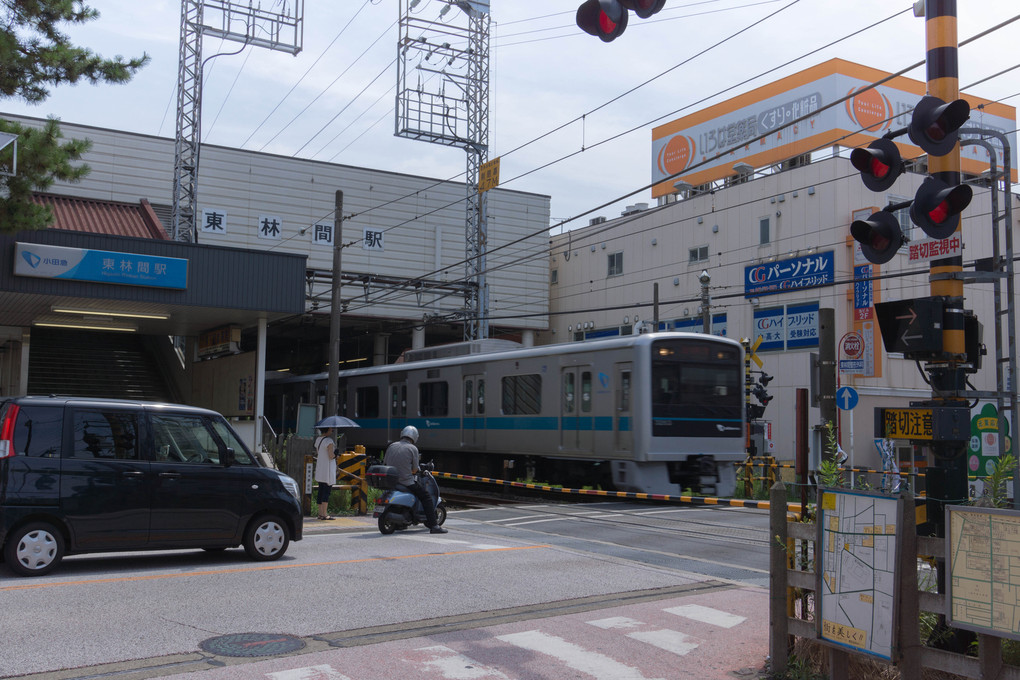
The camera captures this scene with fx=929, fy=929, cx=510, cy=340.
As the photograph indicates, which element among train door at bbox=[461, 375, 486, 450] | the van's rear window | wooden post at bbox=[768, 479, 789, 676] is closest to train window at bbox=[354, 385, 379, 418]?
train door at bbox=[461, 375, 486, 450]

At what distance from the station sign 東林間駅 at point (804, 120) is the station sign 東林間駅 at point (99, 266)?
18078mm

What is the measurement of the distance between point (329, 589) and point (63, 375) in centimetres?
2346

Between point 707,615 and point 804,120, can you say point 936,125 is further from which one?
point 804,120

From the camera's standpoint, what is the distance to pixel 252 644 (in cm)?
660

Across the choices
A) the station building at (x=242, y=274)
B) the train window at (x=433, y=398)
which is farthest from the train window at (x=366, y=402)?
the train window at (x=433, y=398)

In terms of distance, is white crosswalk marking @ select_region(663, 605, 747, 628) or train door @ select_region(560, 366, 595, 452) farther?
train door @ select_region(560, 366, 595, 452)

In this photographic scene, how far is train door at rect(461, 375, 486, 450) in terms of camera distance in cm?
2291

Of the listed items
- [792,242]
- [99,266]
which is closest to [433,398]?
[99,266]

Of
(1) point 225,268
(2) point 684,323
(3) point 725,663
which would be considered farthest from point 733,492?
(2) point 684,323

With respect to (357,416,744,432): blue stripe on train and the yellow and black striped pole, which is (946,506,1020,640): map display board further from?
(357,416,744,432): blue stripe on train

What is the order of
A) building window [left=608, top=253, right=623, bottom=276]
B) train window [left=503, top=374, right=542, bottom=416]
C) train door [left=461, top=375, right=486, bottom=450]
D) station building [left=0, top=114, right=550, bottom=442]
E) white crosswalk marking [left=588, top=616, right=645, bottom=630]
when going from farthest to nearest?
building window [left=608, top=253, right=623, bottom=276] → train door [left=461, top=375, right=486, bottom=450] → train window [left=503, top=374, right=542, bottom=416] → station building [left=0, top=114, right=550, bottom=442] → white crosswalk marking [left=588, top=616, right=645, bottom=630]

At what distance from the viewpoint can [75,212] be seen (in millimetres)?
27438

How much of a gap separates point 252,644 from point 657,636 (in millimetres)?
3011

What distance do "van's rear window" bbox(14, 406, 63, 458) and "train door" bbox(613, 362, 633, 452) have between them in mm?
11391
